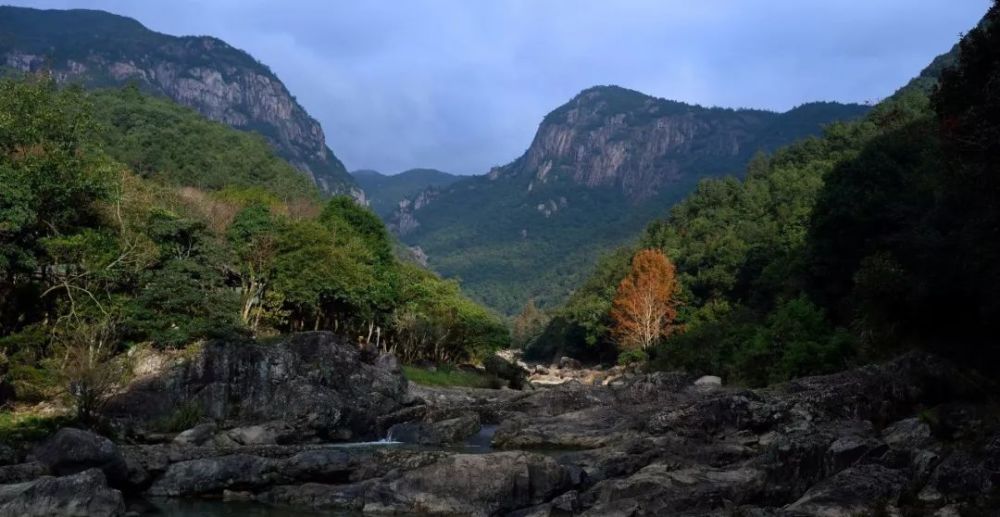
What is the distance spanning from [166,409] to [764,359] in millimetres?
30804

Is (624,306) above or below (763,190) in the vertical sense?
below

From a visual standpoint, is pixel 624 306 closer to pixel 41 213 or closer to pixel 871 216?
pixel 871 216

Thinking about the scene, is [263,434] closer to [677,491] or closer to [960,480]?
[677,491]

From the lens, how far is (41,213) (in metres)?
35.9

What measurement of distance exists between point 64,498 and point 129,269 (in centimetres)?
2273

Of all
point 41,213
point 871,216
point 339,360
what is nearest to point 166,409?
point 339,360

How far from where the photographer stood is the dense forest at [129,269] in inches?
1323

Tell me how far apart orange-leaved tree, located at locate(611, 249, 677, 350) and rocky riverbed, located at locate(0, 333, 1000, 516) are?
149ft

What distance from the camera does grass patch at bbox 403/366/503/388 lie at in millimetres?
57531

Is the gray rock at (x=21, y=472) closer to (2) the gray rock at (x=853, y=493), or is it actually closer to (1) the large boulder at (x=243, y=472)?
(1) the large boulder at (x=243, y=472)

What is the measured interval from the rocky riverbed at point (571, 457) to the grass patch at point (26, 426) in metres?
2.38

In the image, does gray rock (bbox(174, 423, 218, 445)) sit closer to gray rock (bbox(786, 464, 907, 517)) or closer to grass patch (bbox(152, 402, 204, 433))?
grass patch (bbox(152, 402, 204, 433))

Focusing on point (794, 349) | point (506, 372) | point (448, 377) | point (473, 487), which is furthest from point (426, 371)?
point (473, 487)

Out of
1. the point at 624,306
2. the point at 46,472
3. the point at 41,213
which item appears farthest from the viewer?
the point at 624,306
